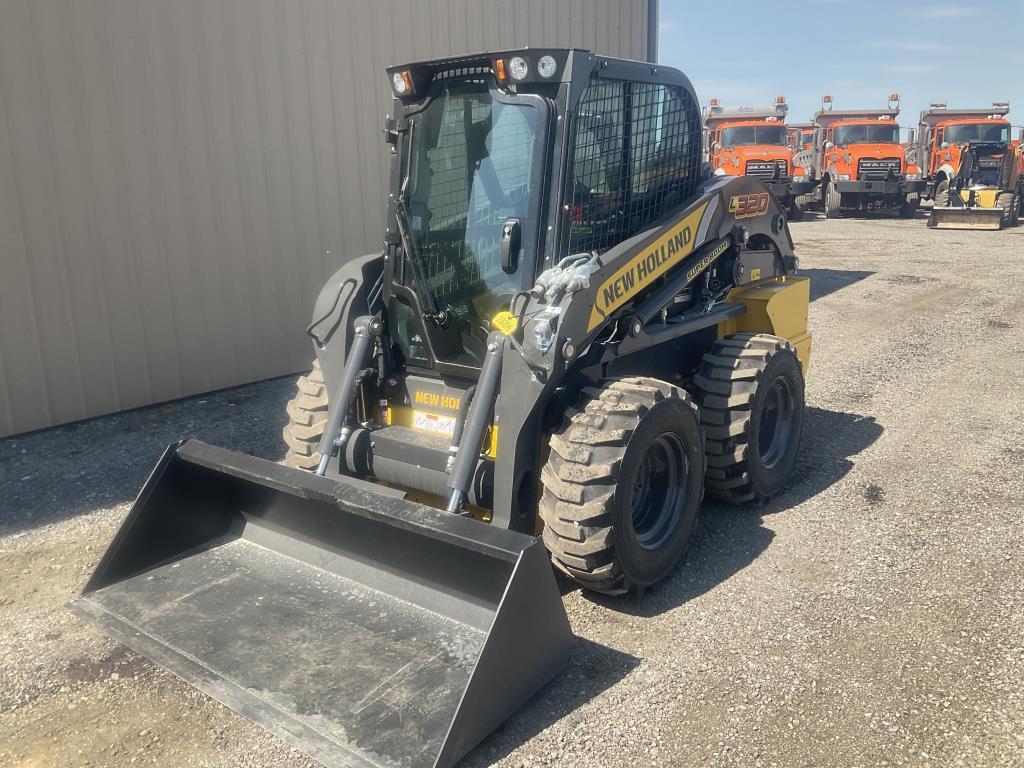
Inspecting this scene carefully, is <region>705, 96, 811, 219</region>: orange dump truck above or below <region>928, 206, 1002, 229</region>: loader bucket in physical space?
above

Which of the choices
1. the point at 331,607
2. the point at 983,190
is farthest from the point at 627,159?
the point at 983,190

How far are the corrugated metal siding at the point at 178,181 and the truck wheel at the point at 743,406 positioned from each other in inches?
191

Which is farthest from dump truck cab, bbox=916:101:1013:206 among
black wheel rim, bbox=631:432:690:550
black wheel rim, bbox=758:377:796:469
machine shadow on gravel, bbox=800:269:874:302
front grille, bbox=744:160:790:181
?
black wheel rim, bbox=631:432:690:550

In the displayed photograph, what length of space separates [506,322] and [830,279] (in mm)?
11669

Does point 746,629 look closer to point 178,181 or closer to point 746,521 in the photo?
point 746,521

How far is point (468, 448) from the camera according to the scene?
380cm

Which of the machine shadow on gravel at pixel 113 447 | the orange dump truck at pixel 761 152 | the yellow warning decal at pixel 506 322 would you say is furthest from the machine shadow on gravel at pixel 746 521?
the orange dump truck at pixel 761 152

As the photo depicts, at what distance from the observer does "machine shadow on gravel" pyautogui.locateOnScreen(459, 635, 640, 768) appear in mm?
3178

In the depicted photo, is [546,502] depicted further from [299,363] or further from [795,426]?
[299,363]

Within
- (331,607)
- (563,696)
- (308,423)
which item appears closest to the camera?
(563,696)

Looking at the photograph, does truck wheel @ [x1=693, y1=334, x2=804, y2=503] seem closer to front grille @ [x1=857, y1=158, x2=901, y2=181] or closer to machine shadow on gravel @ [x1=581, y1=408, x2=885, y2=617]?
machine shadow on gravel @ [x1=581, y1=408, x2=885, y2=617]

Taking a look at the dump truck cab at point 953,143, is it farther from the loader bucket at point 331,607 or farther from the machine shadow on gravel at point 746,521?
the loader bucket at point 331,607

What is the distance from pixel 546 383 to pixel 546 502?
20.9 inches

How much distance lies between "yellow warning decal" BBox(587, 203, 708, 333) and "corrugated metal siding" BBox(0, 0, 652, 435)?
188 inches
